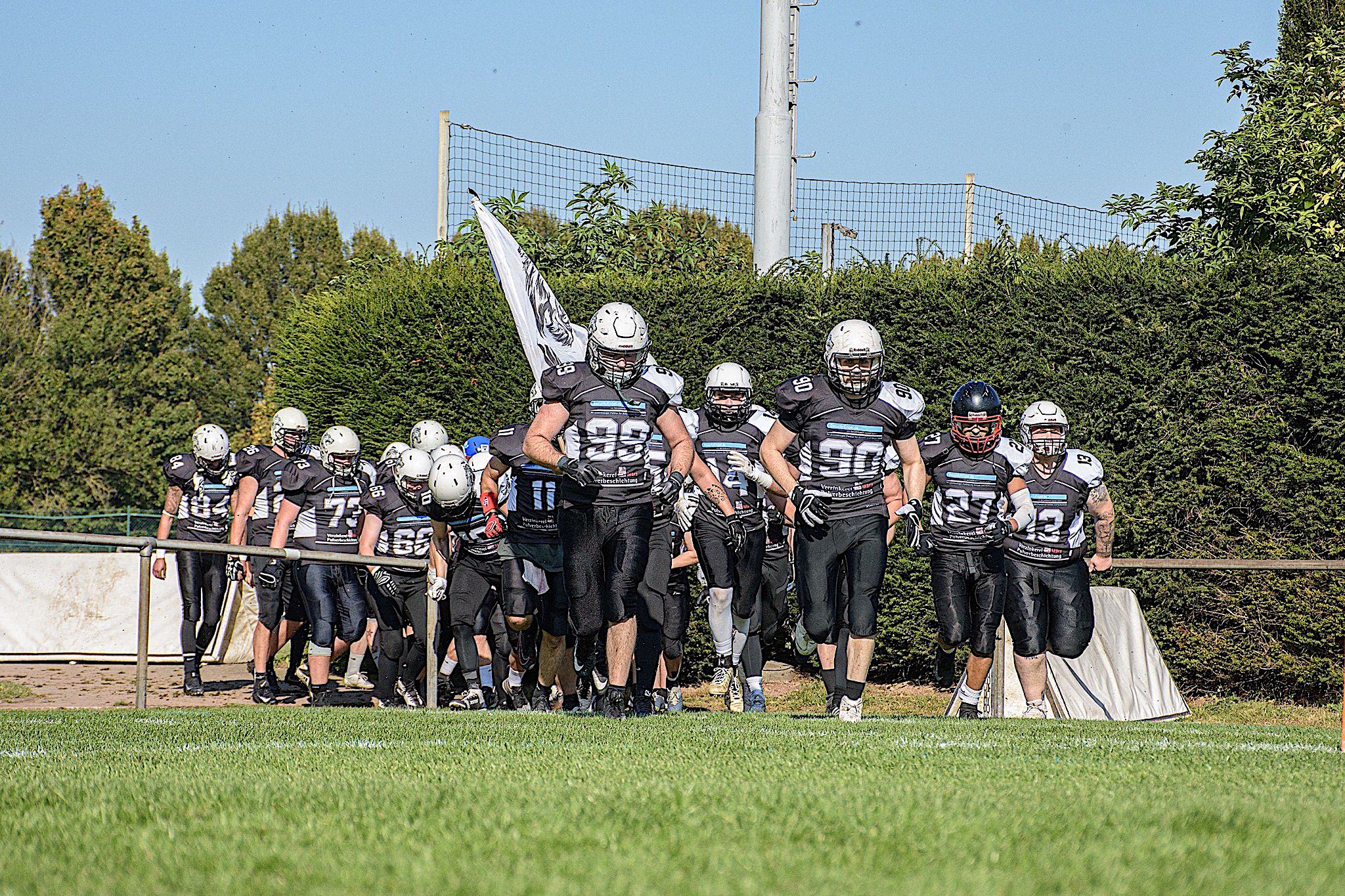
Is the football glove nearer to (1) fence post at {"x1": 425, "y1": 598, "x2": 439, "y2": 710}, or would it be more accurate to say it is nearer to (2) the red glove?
(1) fence post at {"x1": 425, "y1": 598, "x2": 439, "y2": 710}

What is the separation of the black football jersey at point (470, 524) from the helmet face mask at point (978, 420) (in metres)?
2.82

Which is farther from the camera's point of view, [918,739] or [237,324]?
[237,324]

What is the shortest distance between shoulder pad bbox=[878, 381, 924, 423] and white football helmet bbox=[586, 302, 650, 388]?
1325 millimetres

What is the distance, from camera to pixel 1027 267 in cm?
1116

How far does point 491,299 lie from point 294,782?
341 inches

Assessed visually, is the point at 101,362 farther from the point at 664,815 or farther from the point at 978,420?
the point at 664,815

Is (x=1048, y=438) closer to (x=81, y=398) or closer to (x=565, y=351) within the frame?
(x=565, y=351)

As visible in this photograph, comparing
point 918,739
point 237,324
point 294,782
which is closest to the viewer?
point 294,782

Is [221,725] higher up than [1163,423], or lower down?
lower down

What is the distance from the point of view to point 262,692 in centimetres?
1047

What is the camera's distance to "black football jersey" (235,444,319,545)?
444 inches


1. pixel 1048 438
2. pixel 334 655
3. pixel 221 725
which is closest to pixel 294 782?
pixel 221 725

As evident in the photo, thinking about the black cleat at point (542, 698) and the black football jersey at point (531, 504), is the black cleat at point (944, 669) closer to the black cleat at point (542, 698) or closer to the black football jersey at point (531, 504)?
the black cleat at point (542, 698)

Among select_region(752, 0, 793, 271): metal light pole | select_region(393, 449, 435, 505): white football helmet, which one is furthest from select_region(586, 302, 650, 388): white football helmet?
select_region(752, 0, 793, 271): metal light pole
